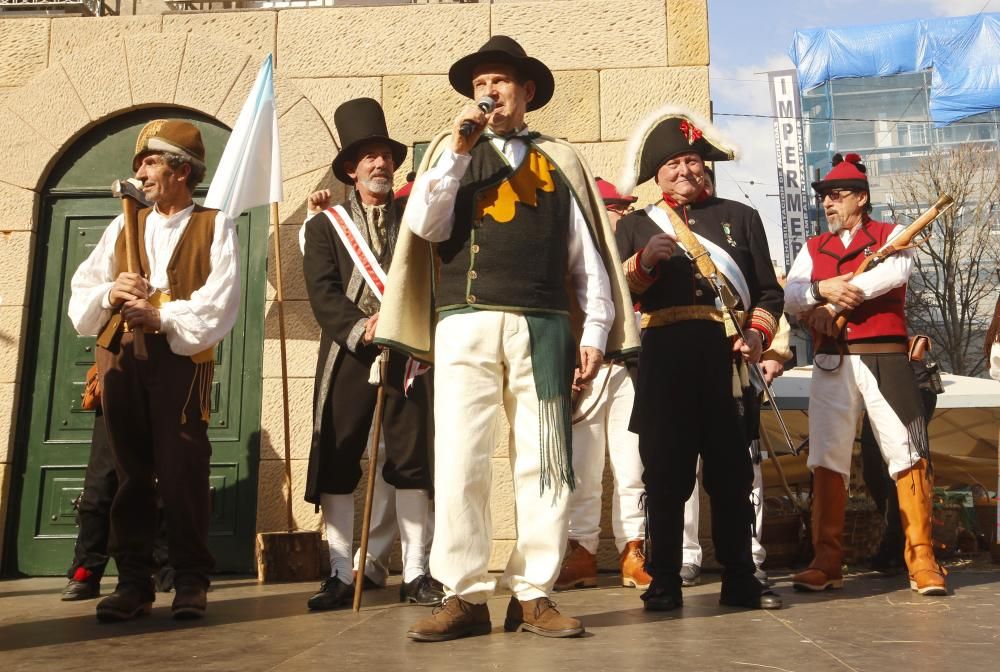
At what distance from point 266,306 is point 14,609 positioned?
86.4 inches

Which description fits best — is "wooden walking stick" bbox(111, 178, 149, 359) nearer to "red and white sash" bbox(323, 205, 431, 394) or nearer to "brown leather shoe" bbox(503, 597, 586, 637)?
"red and white sash" bbox(323, 205, 431, 394)

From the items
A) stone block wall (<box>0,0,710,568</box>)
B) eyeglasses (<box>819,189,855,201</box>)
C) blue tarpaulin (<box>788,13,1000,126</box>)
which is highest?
blue tarpaulin (<box>788,13,1000,126</box>)

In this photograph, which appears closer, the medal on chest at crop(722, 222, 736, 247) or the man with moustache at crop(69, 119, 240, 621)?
the man with moustache at crop(69, 119, 240, 621)

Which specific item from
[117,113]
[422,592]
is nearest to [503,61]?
[422,592]

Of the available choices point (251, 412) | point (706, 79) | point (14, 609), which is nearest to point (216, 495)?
point (251, 412)

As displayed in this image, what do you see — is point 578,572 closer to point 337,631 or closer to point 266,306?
point 337,631

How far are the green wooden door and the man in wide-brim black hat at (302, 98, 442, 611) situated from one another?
1316mm

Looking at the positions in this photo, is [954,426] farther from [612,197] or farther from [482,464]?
[482,464]

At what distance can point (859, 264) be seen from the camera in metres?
5.12

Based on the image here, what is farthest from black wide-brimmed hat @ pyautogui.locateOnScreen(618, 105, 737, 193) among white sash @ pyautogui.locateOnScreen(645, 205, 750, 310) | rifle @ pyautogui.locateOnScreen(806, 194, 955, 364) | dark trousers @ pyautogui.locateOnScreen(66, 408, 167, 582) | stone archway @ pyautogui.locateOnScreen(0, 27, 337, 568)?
dark trousers @ pyautogui.locateOnScreen(66, 408, 167, 582)

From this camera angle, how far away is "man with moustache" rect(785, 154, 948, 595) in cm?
490

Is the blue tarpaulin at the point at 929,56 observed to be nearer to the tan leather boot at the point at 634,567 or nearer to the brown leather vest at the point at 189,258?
the tan leather boot at the point at 634,567

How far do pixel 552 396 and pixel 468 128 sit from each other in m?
0.95

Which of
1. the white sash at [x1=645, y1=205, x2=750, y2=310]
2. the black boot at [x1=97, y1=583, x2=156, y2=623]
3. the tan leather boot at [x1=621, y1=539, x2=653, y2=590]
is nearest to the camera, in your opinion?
the black boot at [x1=97, y1=583, x2=156, y2=623]
